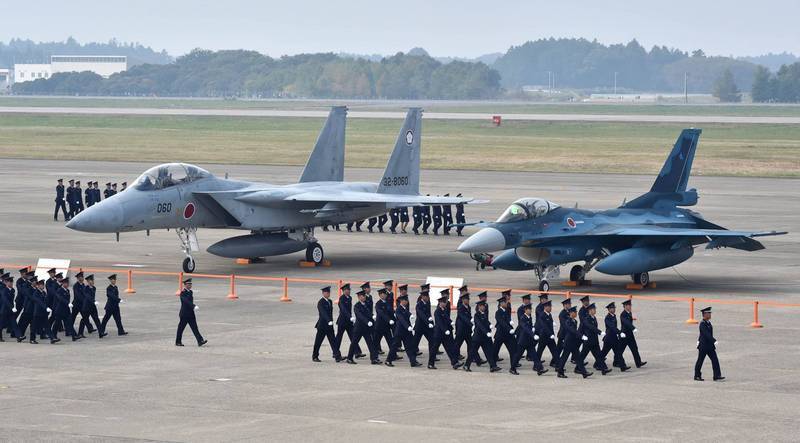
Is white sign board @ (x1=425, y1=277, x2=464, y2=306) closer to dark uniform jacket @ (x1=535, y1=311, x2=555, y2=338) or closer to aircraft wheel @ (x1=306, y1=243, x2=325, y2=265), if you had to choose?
dark uniform jacket @ (x1=535, y1=311, x2=555, y2=338)

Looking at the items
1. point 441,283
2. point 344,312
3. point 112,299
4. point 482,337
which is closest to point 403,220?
point 441,283

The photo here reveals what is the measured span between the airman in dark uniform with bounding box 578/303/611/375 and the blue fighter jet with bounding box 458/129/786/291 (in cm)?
850

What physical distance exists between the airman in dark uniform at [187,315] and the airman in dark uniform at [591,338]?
6.22 metres

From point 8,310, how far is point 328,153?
15.0 meters

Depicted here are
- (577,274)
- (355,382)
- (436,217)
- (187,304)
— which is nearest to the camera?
(355,382)

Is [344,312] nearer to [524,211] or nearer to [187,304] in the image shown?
[187,304]

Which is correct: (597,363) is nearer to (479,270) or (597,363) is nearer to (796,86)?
(479,270)

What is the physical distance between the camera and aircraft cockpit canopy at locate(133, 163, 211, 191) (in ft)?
105

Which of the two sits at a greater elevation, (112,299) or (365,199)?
(365,199)

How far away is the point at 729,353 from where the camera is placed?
22.0m

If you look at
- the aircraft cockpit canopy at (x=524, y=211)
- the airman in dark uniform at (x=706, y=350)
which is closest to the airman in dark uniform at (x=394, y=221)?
the aircraft cockpit canopy at (x=524, y=211)

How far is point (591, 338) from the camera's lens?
2045cm

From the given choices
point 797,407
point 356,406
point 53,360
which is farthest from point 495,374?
point 53,360

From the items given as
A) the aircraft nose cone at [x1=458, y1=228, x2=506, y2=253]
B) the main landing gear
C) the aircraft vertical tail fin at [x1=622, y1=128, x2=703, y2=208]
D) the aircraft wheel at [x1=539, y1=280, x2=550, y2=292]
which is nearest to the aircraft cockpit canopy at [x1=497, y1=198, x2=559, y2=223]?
the aircraft nose cone at [x1=458, y1=228, x2=506, y2=253]
